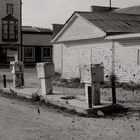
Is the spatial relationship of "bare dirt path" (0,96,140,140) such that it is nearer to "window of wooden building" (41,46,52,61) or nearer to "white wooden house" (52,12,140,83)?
"white wooden house" (52,12,140,83)

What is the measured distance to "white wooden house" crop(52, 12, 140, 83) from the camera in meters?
20.7

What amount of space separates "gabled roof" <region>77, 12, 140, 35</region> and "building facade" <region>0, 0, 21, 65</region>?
25346mm

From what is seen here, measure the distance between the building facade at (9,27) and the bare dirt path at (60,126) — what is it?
1526 inches

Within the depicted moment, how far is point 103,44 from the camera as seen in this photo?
75.4 ft

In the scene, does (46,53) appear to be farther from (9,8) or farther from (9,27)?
(9,8)

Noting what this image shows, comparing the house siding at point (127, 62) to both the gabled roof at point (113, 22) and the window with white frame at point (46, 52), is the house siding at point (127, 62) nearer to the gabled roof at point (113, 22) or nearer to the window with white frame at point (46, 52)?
the gabled roof at point (113, 22)

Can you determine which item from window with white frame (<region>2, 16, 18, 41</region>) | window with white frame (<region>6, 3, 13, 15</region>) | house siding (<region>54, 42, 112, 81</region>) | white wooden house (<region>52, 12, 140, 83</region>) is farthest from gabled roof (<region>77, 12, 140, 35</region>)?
window with white frame (<region>6, 3, 13, 15</region>)

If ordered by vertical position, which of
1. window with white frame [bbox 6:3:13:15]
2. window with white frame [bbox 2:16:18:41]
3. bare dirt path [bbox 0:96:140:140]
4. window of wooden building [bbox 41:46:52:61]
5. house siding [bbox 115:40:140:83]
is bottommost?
bare dirt path [bbox 0:96:140:140]

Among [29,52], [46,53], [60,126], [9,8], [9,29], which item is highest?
[9,8]

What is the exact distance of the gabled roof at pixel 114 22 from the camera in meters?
23.6

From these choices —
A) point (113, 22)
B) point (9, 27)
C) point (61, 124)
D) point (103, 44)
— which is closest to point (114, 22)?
point (113, 22)

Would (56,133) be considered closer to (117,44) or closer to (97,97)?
(97,97)

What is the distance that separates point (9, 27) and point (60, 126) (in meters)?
43.1

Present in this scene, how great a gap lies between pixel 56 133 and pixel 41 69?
21.8 feet
